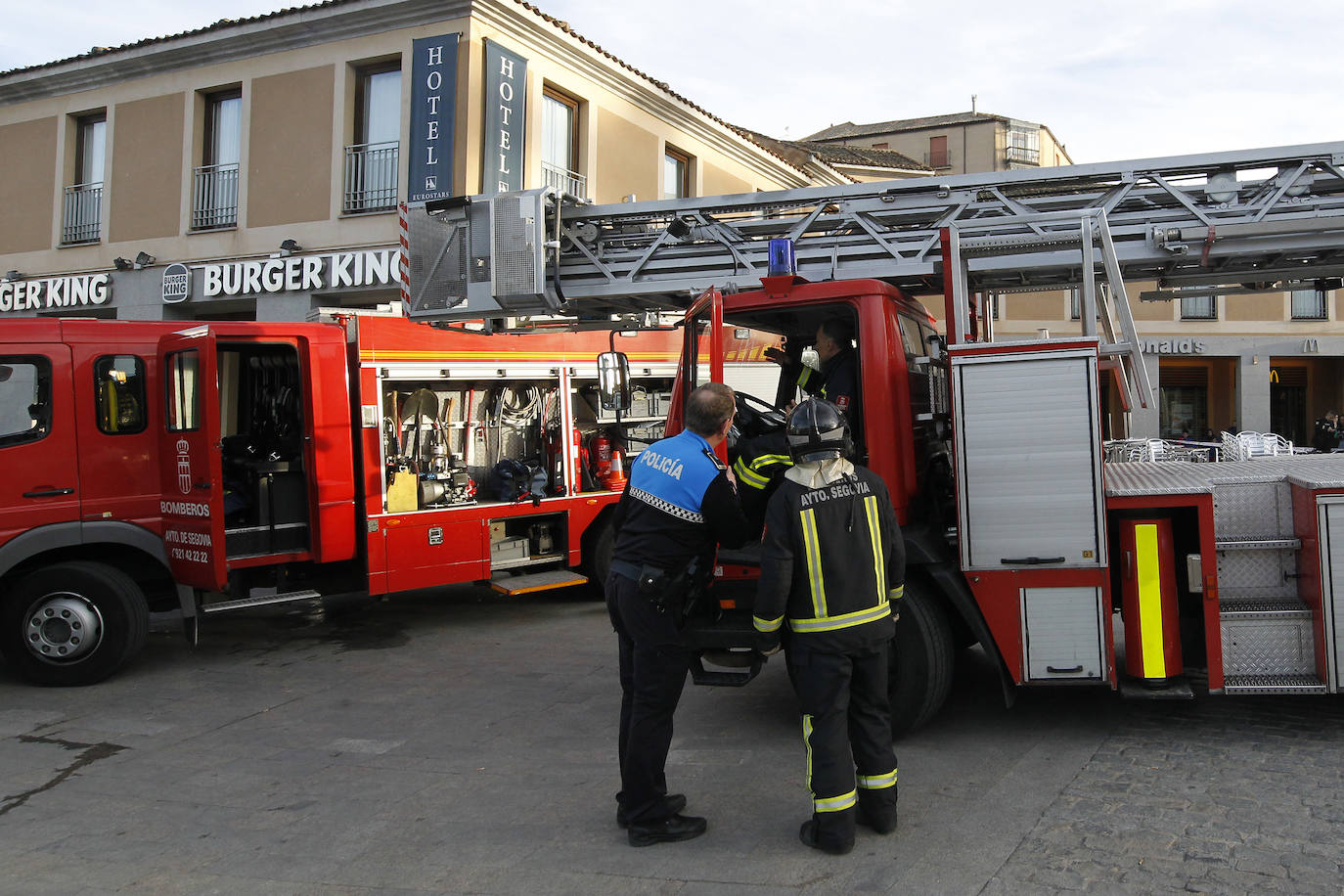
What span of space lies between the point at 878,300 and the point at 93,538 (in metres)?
5.66

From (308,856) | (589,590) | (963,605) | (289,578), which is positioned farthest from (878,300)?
(589,590)

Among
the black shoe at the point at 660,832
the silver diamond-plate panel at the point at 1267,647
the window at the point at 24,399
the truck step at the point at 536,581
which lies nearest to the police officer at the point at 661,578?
the black shoe at the point at 660,832

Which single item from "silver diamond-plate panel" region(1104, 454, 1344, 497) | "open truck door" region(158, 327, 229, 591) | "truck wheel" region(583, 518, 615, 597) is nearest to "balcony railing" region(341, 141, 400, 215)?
"truck wheel" region(583, 518, 615, 597)

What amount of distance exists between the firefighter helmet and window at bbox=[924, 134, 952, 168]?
42.8 m

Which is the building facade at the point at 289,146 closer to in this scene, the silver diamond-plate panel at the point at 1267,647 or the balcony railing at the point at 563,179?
the balcony railing at the point at 563,179

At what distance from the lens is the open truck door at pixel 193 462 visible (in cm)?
712

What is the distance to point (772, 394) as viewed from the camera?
6.05 metres

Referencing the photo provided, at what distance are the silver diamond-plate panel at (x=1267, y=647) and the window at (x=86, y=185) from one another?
17.2 metres

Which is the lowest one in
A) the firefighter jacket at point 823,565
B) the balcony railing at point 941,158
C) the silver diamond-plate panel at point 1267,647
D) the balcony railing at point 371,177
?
the silver diamond-plate panel at point 1267,647

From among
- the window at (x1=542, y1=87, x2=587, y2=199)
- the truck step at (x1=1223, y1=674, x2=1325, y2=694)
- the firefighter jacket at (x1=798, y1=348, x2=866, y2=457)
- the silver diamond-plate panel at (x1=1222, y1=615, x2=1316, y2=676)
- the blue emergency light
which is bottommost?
the truck step at (x1=1223, y1=674, x2=1325, y2=694)

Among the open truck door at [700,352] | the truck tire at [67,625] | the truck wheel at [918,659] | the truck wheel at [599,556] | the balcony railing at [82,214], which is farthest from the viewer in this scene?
the balcony railing at [82,214]

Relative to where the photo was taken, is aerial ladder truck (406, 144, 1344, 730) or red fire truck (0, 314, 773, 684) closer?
aerial ladder truck (406, 144, 1344, 730)

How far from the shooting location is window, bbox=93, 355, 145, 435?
7352 mm

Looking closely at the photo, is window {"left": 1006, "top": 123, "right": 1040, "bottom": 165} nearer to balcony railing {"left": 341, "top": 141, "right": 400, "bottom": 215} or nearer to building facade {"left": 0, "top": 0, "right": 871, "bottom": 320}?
building facade {"left": 0, "top": 0, "right": 871, "bottom": 320}
